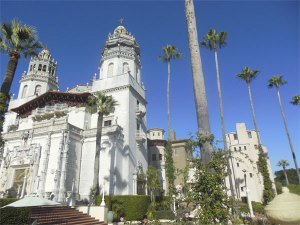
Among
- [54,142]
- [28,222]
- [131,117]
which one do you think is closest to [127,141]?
[131,117]

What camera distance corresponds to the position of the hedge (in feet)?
67.4

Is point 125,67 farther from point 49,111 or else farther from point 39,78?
point 39,78

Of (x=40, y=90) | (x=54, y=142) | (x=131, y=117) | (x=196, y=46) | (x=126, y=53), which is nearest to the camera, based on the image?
(x=196, y=46)

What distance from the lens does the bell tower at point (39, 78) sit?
3981 centimetres

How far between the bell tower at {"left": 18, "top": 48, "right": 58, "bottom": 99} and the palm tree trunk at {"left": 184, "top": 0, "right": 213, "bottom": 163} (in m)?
37.3

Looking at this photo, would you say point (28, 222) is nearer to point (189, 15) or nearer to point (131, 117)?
point (189, 15)

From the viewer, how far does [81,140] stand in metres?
26.9

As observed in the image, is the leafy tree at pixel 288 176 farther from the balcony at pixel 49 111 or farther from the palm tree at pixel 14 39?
the palm tree at pixel 14 39

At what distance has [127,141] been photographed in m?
27.1

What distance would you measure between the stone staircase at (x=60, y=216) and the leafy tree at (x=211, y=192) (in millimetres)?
13170

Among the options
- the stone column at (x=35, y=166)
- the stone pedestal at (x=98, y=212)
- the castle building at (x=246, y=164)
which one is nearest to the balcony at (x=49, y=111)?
the stone column at (x=35, y=166)

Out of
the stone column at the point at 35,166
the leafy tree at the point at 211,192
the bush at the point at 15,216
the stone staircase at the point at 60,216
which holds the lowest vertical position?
the stone staircase at the point at 60,216

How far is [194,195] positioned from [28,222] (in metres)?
10.7

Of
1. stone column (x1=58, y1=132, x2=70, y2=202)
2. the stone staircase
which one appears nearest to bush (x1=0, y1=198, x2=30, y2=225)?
the stone staircase
